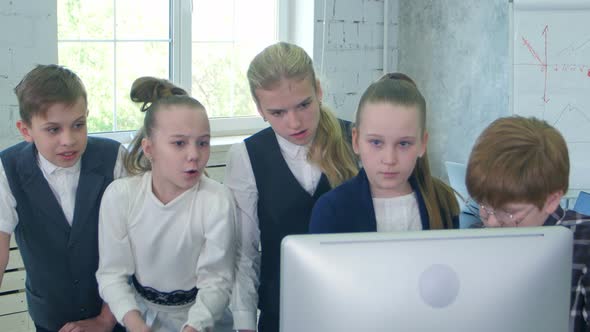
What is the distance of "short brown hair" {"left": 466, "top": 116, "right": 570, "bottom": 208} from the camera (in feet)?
4.41

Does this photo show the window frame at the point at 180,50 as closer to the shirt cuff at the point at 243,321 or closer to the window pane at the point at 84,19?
the window pane at the point at 84,19

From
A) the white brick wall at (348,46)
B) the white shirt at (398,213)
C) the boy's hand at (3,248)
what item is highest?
the white brick wall at (348,46)

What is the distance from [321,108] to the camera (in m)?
1.85

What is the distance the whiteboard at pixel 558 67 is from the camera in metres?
3.11

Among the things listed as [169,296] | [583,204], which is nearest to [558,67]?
[583,204]

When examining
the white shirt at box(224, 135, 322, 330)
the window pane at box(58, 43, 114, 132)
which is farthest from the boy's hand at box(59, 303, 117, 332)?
the window pane at box(58, 43, 114, 132)

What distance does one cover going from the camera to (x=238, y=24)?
3.65 m

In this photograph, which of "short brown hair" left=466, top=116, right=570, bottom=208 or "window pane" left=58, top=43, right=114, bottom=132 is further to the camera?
"window pane" left=58, top=43, right=114, bottom=132

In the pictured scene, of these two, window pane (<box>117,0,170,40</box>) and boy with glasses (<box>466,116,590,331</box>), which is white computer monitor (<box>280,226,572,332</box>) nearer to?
boy with glasses (<box>466,116,590,331</box>)

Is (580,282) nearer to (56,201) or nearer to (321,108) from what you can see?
(321,108)

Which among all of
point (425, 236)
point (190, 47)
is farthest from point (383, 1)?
point (425, 236)

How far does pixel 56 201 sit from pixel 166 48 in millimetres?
1772

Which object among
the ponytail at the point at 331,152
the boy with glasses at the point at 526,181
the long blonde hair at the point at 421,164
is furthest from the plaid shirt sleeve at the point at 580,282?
the ponytail at the point at 331,152

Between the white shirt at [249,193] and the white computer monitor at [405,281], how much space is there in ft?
2.57
